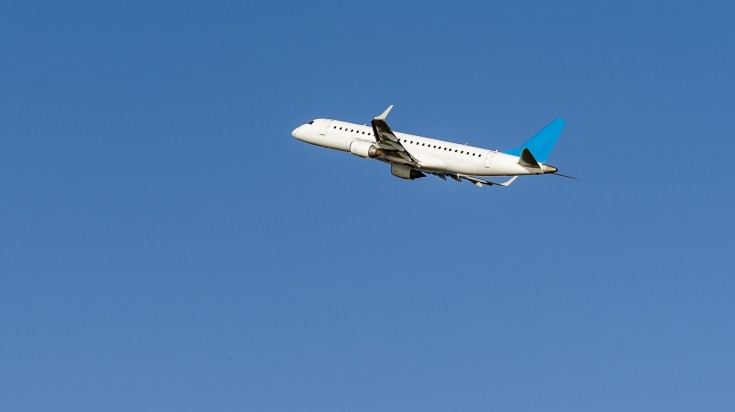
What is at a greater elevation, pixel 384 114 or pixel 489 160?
pixel 384 114

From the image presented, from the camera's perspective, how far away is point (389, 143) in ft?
396

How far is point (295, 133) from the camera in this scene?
133 m

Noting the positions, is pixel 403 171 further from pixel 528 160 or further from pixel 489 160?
pixel 528 160

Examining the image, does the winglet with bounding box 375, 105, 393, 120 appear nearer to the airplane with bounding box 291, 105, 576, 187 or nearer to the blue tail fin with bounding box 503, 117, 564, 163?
the airplane with bounding box 291, 105, 576, 187

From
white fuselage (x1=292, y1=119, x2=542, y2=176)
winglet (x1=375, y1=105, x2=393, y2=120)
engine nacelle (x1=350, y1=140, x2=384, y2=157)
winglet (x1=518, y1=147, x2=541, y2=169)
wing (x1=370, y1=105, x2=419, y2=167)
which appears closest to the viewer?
winglet (x1=518, y1=147, x2=541, y2=169)

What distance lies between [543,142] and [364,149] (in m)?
15.6

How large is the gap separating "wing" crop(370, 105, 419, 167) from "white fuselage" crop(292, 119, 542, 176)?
1.34 meters

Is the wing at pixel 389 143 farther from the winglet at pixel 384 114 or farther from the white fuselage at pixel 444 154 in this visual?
the white fuselage at pixel 444 154

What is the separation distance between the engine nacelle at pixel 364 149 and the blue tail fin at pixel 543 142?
11.6 metres

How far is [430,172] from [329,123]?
12.6 metres

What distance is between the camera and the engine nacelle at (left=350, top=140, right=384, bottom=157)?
401 ft

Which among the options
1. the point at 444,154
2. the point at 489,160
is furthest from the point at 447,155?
the point at 489,160

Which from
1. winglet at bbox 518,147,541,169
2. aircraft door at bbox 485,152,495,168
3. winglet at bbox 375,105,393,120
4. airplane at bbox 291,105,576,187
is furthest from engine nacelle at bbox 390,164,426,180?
winglet at bbox 518,147,541,169

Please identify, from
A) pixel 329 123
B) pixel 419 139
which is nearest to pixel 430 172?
pixel 419 139
